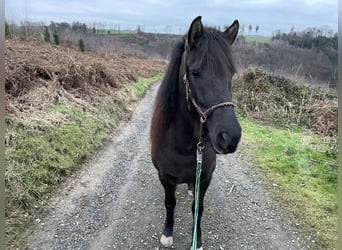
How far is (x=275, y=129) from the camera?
868cm

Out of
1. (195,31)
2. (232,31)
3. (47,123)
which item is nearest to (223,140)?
(195,31)

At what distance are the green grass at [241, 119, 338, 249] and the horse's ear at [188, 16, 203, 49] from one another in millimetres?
2918

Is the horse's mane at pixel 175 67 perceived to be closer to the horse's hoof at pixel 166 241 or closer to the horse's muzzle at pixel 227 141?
the horse's muzzle at pixel 227 141

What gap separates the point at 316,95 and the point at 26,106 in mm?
9874

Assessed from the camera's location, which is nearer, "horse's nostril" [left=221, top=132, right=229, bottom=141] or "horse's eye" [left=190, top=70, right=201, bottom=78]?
"horse's nostril" [left=221, top=132, right=229, bottom=141]

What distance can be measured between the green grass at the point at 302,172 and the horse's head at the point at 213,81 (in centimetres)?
243

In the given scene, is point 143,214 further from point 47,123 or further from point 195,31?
point 47,123

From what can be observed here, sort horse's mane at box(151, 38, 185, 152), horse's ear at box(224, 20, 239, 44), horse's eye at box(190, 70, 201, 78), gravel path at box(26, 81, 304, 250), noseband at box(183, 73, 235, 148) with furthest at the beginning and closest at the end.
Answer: gravel path at box(26, 81, 304, 250) → horse's mane at box(151, 38, 185, 152) → horse's ear at box(224, 20, 239, 44) → horse's eye at box(190, 70, 201, 78) → noseband at box(183, 73, 235, 148)

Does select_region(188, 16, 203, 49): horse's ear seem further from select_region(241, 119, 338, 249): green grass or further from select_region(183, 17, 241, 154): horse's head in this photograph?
select_region(241, 119, 338, 249): green grass

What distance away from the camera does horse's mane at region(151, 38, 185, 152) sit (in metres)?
2.70

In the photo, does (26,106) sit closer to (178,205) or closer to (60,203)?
(60,203)

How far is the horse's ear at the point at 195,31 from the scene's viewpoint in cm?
223

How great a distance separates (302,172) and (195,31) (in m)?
4.23

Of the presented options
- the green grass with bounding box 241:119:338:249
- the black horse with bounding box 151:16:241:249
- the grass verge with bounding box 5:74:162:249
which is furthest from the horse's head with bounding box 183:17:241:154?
the grass verge with bounding box 5:74:162:249
